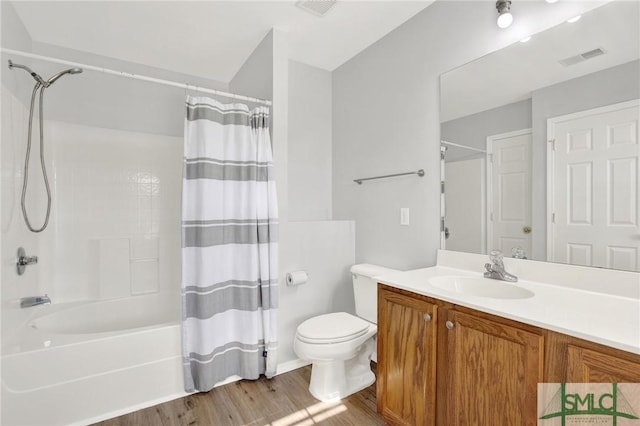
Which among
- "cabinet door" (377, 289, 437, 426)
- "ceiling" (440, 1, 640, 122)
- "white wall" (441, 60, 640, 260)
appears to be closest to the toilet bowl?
"cabinet door" (377, 289, 437, 426)

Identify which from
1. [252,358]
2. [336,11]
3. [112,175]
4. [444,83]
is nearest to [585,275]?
[444,83]

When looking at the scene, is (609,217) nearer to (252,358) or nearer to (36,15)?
(252,358)

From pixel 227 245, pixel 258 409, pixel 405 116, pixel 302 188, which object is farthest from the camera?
pixel 302 188

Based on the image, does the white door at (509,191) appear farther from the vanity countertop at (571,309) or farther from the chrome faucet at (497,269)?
the vanity countertop at (571,309)

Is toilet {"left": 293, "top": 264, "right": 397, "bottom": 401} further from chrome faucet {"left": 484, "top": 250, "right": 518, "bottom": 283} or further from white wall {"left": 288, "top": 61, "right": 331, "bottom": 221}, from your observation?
white wall {"left": 288, "top": 61, "right": 331, "bottom": 221}

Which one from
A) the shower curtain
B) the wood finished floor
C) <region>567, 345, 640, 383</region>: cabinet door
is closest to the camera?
<region>567, 345, 640, 383</region>: cabinet door

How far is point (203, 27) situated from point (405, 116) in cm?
161

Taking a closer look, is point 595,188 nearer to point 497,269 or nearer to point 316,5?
point 497,269

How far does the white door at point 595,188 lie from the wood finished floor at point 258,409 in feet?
4.42

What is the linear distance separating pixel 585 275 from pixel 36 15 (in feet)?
11.6

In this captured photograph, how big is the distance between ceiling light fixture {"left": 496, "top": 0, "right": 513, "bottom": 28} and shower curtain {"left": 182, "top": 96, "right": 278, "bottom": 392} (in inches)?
57.8

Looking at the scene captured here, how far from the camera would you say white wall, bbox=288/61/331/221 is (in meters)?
2.73

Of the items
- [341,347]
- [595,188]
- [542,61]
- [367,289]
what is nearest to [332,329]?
[341,347]

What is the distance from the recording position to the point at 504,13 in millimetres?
1557
